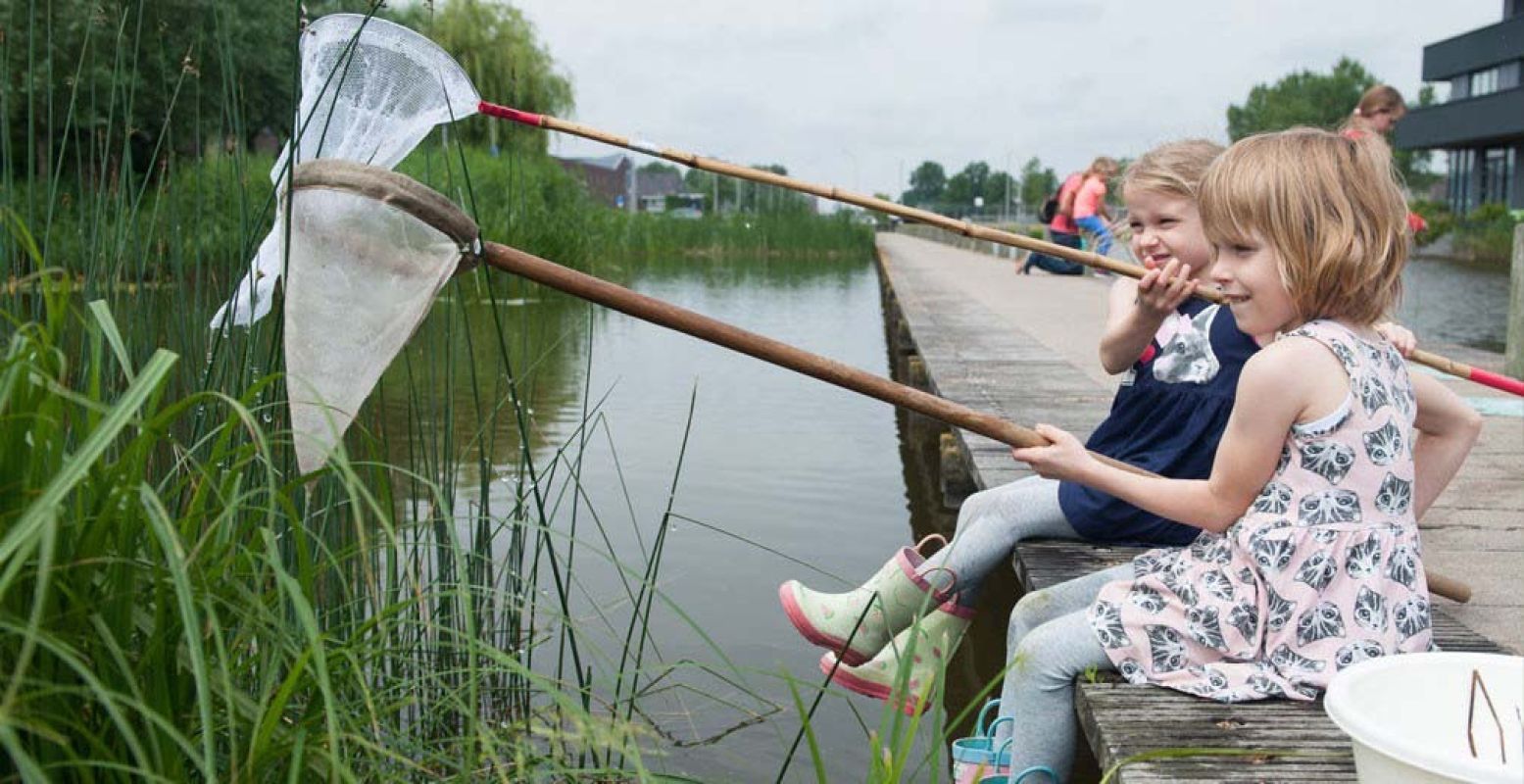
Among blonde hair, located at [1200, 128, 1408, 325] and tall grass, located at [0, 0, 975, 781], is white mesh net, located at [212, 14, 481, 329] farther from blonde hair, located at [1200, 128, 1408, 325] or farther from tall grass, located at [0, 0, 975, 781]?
blonde hair, located at [1200, 128, 1408, 325]

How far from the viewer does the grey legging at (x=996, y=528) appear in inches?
118

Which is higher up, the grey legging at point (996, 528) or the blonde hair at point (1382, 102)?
the blonde hair at point (1382, 102)

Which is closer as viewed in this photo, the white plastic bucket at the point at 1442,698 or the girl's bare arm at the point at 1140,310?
the white plastic bucket at the point at 1442,698

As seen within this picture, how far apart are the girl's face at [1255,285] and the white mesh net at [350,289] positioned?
1.12 m

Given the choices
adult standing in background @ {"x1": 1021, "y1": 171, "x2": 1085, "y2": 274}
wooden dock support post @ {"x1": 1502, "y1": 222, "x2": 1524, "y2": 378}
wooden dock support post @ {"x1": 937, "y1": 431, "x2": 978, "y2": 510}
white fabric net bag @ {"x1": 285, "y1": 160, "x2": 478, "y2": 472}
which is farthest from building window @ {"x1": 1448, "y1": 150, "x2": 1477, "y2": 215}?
white fabric net bag @ {"x1": 285, "y1": 160, "x2": 478, "y2": 472}

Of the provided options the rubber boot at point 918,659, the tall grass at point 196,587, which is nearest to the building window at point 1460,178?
the rubber boot at point 918,659

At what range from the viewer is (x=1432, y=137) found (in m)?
47.0

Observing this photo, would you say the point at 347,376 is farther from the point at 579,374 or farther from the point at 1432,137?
the point at 1432,137

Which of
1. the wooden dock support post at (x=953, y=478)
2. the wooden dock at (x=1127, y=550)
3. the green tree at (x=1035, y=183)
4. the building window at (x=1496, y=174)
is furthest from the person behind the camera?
the green tree at (x=1035, y=183)

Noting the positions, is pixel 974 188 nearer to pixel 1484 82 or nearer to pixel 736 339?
pixel 1484 82

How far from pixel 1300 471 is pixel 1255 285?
273mm

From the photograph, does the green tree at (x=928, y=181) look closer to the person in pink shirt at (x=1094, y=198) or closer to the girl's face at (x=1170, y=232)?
the person in pink shirt at (x=1094, y=198)

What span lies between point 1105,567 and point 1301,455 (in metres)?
0.80

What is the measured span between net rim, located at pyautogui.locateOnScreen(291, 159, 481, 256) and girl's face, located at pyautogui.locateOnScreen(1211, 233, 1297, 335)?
1128 millimetres
